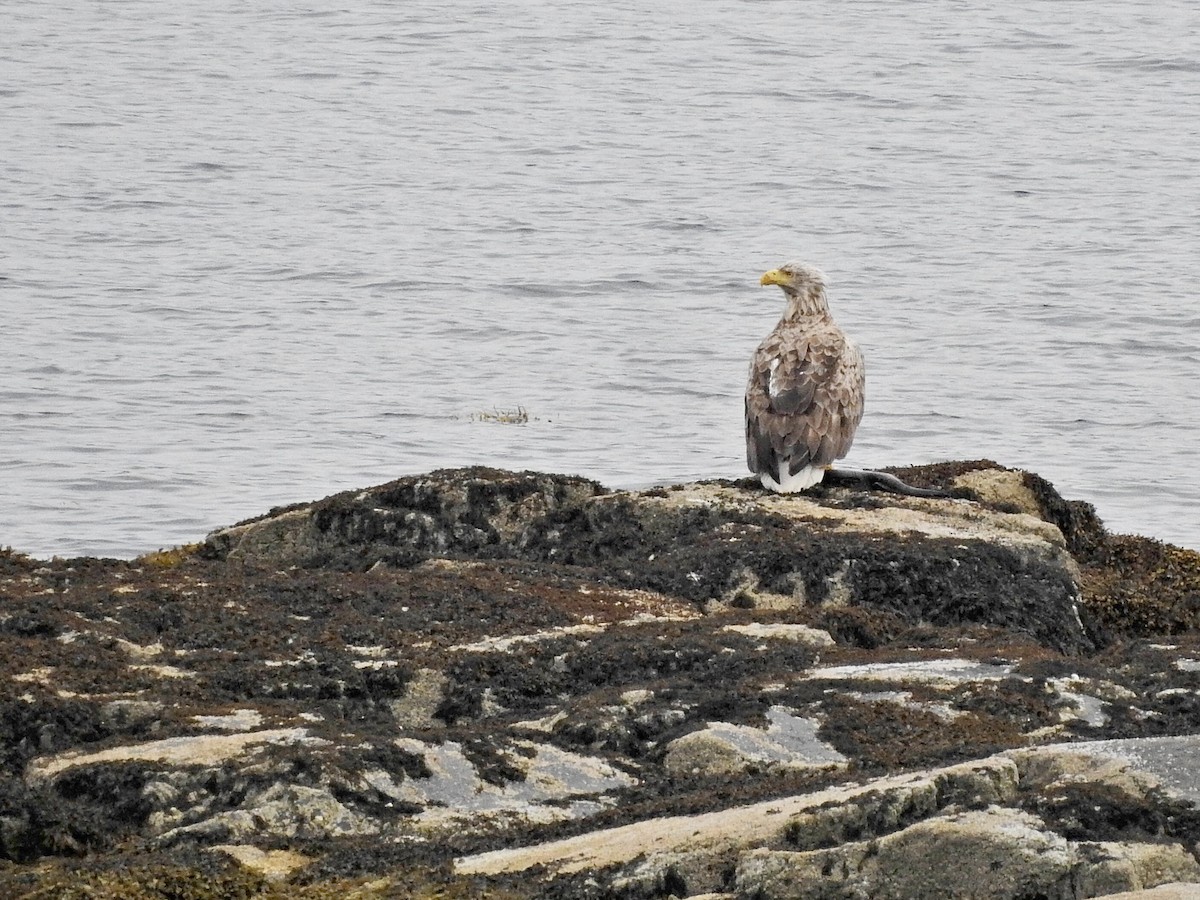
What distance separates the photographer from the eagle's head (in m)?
14.3

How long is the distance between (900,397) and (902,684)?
16691 millimetres

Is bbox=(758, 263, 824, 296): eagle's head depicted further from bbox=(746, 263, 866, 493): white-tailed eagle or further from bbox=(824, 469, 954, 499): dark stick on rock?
bbox=(824, 469, 954, 499): dark stick on rock

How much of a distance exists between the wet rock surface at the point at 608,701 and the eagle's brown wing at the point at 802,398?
0.51 m

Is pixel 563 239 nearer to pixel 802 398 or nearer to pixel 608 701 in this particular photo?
pixel 802 398

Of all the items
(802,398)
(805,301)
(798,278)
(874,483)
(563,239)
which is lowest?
(563,239)

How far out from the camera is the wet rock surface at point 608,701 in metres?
5.59

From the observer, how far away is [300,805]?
6.61m

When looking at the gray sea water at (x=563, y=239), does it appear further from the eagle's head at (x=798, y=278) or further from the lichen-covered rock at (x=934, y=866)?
the lichen-covered rock at (x=934, y=866)

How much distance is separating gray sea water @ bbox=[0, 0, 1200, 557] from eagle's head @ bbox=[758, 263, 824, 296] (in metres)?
5.70

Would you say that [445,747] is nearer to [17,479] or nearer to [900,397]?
[17,479]

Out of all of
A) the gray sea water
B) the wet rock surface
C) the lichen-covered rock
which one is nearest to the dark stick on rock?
the wet rock surface

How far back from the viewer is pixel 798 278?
14.3 m

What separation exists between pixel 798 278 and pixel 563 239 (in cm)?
2062

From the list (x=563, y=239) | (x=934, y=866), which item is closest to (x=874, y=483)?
(x=934, y=866)
